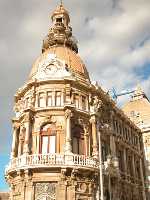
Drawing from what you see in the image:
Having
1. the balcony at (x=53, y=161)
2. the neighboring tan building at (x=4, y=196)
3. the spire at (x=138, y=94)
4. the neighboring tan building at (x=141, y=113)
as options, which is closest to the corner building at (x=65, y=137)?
the balcony at (x=53, y=161)

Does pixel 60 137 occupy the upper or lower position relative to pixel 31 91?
lower

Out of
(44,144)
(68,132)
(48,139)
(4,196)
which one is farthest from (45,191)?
(4,196)

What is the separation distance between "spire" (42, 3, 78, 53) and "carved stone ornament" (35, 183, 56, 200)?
18456 mm

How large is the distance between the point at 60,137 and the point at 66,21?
1867cm

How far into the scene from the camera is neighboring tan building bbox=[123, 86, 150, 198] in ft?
165

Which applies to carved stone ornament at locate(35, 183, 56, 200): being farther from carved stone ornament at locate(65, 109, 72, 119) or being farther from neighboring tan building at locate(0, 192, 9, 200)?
neighboring tan building at locate(0, 192, 9, 200)

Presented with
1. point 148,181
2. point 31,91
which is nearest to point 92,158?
point 31,91

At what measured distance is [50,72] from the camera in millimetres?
36250

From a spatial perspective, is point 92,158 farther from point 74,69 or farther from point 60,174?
point 74,69

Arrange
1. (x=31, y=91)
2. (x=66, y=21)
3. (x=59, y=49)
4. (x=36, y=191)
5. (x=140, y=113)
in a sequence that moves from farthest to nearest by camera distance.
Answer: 1. (x=140, y=113)
2. (x=66, y=21)
3. (x=59, y=49)
4. (x=31, y=91)
5. (x=36, y=191)

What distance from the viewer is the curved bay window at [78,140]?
111ft

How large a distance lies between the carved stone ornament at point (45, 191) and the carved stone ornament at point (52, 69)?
438 inches

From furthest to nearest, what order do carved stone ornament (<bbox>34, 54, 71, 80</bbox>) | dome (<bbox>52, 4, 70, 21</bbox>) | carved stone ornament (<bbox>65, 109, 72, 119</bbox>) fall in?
dome (<bbox>52, 4, 70, 21</bbox>), carved stone ornament (<bbox>34, 54, 71, 80</bbox>), carved stone ornament (<bbox>65, 109, 72, 119</bbox>)

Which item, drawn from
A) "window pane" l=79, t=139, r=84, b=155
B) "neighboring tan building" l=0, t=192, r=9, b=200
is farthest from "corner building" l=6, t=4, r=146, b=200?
"neighboring tan building" l=0, t=192, r=9, b=200
